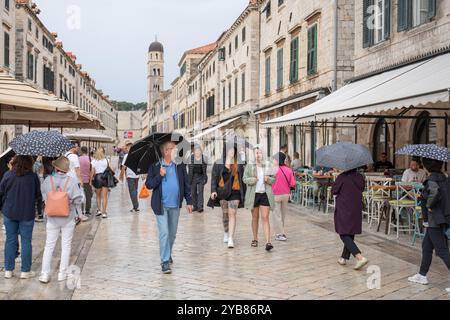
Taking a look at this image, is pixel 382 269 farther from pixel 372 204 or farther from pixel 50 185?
pixel 50 185

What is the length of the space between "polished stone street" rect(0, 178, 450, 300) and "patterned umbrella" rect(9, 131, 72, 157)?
61.9 inches

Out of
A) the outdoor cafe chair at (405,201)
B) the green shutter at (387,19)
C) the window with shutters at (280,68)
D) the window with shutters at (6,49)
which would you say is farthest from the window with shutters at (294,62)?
the window with shutters at (6,49)

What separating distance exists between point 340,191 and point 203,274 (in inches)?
86.3

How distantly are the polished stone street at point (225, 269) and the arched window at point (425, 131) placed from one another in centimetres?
378

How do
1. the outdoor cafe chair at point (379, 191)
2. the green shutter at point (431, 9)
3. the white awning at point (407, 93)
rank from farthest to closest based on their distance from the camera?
1. the green shutter at point (431, 9)
2. the outdoor cafe chair at point (379, 191)
3. the white awning at point (407, 93)

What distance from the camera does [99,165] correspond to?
509 inches

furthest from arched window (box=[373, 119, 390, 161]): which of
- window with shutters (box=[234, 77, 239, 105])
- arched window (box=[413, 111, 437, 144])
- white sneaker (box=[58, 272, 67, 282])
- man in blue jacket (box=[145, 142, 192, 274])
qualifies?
window with shutters (box=[234, 77, 239, 105])

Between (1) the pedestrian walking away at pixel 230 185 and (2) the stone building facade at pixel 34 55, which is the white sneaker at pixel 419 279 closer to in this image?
(1) the pedestrian walking away at pixel 230 185

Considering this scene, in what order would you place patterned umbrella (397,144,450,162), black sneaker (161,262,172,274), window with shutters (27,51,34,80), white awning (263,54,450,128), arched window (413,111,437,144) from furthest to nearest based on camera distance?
window with shutters (27,51,34,80)
arched window (413,111,437,144)
white awning (263,54,450,128)
black sneaker (161,262,172,274)
patterned umbrella (397,144,450,162)

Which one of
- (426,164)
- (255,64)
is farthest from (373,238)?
(255,64)

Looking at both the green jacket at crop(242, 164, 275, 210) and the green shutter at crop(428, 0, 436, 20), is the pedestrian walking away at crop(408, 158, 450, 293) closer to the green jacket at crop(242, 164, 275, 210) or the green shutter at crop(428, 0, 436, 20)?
the green jacket at crop(242, 164, 275, 210)

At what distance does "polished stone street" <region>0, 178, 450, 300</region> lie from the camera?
5918 mm

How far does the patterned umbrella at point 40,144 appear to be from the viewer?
249 inches

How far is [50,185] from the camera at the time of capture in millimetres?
6445
